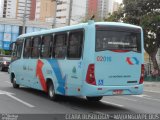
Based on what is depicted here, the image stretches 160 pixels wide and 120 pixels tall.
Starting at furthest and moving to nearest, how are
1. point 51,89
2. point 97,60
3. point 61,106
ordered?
point 51,89
point 61,106
point 97,60

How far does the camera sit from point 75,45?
14758 mm

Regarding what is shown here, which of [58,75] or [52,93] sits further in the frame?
[52,93]

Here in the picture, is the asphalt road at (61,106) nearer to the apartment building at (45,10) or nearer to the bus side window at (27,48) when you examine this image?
the bus side window at (27,48)

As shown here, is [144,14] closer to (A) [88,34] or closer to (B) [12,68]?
(B) [12,68]

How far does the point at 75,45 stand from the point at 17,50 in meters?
7.13

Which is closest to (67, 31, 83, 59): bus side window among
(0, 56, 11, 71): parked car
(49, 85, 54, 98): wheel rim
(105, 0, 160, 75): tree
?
(49, 85, 54, 98): wheel rim

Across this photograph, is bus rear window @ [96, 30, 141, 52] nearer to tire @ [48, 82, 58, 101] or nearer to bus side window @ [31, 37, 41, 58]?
tire @ [48, 82, 58, 101]

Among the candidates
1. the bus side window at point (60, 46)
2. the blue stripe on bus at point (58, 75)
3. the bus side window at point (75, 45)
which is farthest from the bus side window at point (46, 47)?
the bus side window at point (75, 45)

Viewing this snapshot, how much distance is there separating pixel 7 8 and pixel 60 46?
61568mm

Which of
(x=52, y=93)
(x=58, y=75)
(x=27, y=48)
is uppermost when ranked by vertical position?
(x=27, y=48)

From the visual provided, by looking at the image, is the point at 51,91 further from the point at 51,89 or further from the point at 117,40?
the point at 117,40

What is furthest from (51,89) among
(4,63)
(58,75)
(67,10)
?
(67,10)

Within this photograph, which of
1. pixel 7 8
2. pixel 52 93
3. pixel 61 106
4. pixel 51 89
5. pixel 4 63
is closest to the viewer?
pixel 61 106

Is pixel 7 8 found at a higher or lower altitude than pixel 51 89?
higher
